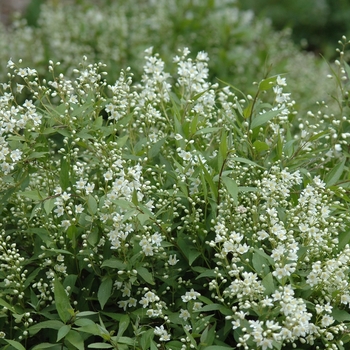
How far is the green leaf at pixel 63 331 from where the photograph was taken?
2.24 m

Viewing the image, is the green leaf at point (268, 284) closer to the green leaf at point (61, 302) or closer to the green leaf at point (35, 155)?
the green leaf at point (61, 302)

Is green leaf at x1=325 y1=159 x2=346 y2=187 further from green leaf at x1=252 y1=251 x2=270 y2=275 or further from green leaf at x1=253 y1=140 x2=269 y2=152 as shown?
green leaf at x1=252 y1=251 x2=270 y2=275

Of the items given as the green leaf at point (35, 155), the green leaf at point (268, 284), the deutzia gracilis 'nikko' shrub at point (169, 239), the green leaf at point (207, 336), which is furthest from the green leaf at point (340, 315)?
the green leaf at point (35, 155)

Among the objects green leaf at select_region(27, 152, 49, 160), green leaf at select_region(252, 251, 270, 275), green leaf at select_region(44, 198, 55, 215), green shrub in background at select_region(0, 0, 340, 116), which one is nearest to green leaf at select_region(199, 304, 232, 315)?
green leaf at select_region(252, 251, 270, 275)

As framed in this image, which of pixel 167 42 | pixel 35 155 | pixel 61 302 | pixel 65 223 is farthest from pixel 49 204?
pixel 167 42

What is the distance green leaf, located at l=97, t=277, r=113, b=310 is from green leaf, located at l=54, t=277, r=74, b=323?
0.41 ft

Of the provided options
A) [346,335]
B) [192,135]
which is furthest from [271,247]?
[192,135]

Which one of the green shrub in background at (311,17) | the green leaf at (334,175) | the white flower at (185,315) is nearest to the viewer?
the white flower at (185,315)

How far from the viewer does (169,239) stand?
8.30ft

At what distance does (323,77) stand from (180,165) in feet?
14.1

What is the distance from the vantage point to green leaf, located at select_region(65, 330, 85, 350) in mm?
2270

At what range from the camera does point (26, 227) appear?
9.23ft

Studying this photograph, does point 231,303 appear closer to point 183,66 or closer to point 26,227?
point 26,227

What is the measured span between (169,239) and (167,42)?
4141mm
